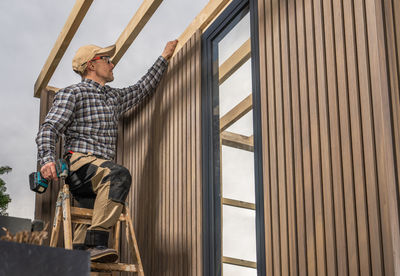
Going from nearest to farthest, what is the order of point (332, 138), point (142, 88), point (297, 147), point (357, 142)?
point (357, 142)
point (332, 138)
point (297, 147)
point (142, 88)

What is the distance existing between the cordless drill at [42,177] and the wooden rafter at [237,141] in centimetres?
123

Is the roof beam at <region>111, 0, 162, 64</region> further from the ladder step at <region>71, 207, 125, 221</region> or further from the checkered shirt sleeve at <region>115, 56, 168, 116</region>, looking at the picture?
the ladder step at <region>71, 207, 125, 221</region>

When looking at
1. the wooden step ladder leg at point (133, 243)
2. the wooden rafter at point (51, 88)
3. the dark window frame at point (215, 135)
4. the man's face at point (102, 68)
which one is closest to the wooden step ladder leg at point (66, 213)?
the wooden step ladder leg at point (133, 243)

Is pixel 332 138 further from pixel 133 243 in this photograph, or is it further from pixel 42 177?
pixel 42 177

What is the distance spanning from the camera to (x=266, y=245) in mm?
3555

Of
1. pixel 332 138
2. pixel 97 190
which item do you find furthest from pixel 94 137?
pixel 332 138

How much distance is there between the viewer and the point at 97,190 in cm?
474

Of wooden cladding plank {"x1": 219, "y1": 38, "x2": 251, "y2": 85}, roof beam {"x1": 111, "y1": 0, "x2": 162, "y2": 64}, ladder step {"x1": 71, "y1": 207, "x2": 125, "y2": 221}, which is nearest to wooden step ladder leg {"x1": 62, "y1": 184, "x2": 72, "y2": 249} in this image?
ladder step {"x1": 71, "y1": 207, "x2": 125, "y2": 221}

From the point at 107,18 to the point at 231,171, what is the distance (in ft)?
11.6

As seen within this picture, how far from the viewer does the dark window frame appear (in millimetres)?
3866

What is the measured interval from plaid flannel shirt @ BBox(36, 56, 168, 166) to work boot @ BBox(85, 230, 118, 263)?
728mm

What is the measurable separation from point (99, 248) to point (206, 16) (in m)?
1.91

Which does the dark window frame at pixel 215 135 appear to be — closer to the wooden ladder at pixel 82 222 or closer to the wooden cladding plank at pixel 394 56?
the wooden ladder at pixel 82 222

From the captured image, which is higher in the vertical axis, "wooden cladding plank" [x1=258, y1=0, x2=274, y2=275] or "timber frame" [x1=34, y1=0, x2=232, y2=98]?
"timber frame" [x1=34, y1=0, x2=232, y2=98]
